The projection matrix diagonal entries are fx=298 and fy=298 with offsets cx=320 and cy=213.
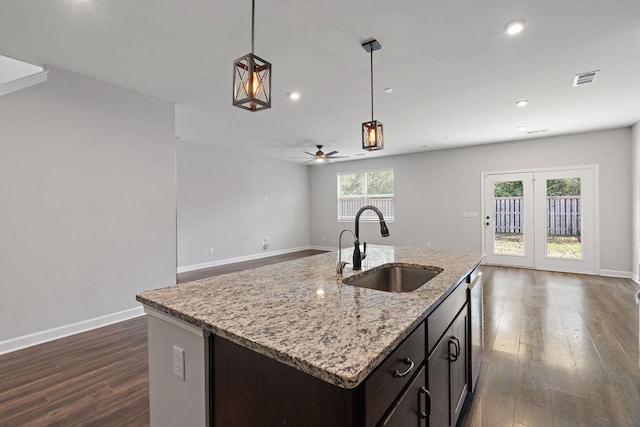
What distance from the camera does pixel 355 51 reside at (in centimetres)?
265

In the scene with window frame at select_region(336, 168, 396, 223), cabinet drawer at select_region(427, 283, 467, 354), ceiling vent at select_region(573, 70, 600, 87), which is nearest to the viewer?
cabinet drawer at select_region(427, 283, 467, 354)

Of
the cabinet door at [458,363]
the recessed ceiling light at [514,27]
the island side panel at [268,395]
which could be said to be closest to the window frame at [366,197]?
the recessed ceiling light at [514,27]

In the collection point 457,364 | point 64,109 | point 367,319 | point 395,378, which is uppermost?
point 64,109

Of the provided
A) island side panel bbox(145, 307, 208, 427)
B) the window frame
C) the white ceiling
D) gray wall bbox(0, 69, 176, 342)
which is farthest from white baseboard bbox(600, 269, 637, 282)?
gray wall bbox(0, 69, 176, 342)

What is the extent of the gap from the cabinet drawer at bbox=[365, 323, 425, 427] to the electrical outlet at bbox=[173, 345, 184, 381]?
775 millimetres

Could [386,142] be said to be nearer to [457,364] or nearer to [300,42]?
[300,42]

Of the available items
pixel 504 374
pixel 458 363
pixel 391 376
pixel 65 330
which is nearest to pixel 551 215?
pixel 504 374

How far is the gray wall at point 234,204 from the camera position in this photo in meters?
6.02

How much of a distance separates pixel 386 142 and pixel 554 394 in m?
4.92

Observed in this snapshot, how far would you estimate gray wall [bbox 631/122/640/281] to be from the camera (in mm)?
4669

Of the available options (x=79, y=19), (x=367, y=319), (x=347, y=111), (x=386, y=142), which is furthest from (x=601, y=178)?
(x=79, y=19)

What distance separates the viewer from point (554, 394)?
203 cm

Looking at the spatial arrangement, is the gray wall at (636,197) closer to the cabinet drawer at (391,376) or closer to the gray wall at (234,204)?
the cabinet drawer at (391,376)

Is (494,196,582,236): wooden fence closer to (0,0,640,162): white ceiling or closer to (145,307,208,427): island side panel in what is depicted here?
(0,0,640,162): white ceiling
